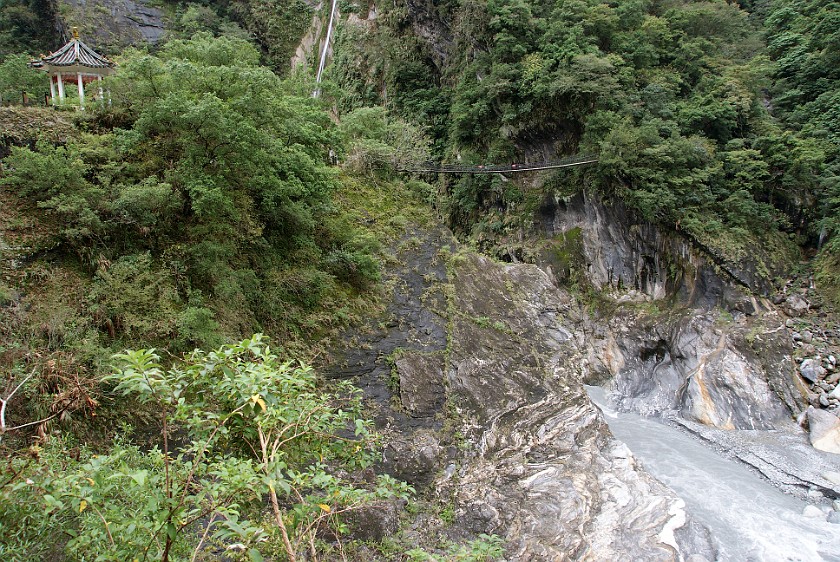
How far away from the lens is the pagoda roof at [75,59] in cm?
1149

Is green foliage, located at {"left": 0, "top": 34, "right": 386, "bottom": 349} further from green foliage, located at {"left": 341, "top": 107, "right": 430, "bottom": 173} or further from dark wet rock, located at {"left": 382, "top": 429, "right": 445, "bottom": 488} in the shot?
green foliage, located at {"left": 341, "top": 107, "right": 430, "bottom": 173}

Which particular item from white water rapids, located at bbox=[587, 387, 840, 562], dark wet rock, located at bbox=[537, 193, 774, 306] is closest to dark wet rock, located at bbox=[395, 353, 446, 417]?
white water rapids, located at bbox=[587, 387, 840, 562]

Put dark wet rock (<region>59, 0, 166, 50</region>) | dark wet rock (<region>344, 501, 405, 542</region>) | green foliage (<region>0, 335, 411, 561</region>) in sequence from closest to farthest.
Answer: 1. green foliage (<region>0, 335, 411, 561</region>)
2. dark wet rock (<region>344, 501, 405, 542</region>)
3. dark wet rock (<region>59, 0, 166, 50</region>)

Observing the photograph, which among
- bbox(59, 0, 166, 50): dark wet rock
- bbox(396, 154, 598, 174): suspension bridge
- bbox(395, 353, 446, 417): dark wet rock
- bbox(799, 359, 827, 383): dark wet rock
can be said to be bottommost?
bbox(799, 359, 827, 383): dark wet rock

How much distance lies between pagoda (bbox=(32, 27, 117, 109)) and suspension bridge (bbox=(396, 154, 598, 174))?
8591mm

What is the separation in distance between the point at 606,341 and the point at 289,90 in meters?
11.9

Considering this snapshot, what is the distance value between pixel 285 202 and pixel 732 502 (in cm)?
1036

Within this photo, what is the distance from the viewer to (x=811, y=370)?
1312 centimetres

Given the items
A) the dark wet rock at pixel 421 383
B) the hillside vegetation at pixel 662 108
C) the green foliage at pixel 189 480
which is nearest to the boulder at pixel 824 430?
the hillside vegetation at pixel 662 108

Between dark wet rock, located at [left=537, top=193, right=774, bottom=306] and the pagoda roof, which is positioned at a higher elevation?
the pagoda roof

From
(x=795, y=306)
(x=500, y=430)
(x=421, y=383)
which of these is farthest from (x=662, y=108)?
(x=421, y=383)

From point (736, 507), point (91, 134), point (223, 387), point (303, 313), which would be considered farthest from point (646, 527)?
point (91, 134)

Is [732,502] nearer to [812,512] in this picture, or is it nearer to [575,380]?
[812,512]

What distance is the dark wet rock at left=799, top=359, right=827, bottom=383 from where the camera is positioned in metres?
13.0
